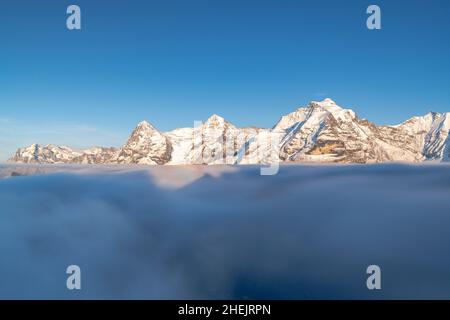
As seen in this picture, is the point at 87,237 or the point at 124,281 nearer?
the point at 124,281

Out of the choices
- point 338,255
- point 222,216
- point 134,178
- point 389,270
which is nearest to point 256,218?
point 222,216

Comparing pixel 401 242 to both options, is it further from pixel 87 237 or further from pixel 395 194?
pixel 87 237

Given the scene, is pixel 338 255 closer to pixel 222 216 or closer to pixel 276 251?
pixel 276 251

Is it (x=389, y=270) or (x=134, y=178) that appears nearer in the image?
(x=389, y=270)

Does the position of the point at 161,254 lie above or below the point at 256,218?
below

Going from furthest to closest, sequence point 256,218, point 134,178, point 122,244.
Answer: point 134,178
point 256,218
point 122,244

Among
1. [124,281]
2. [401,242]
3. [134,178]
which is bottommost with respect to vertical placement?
[124,281]

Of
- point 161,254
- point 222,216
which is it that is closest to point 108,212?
point 161,254
